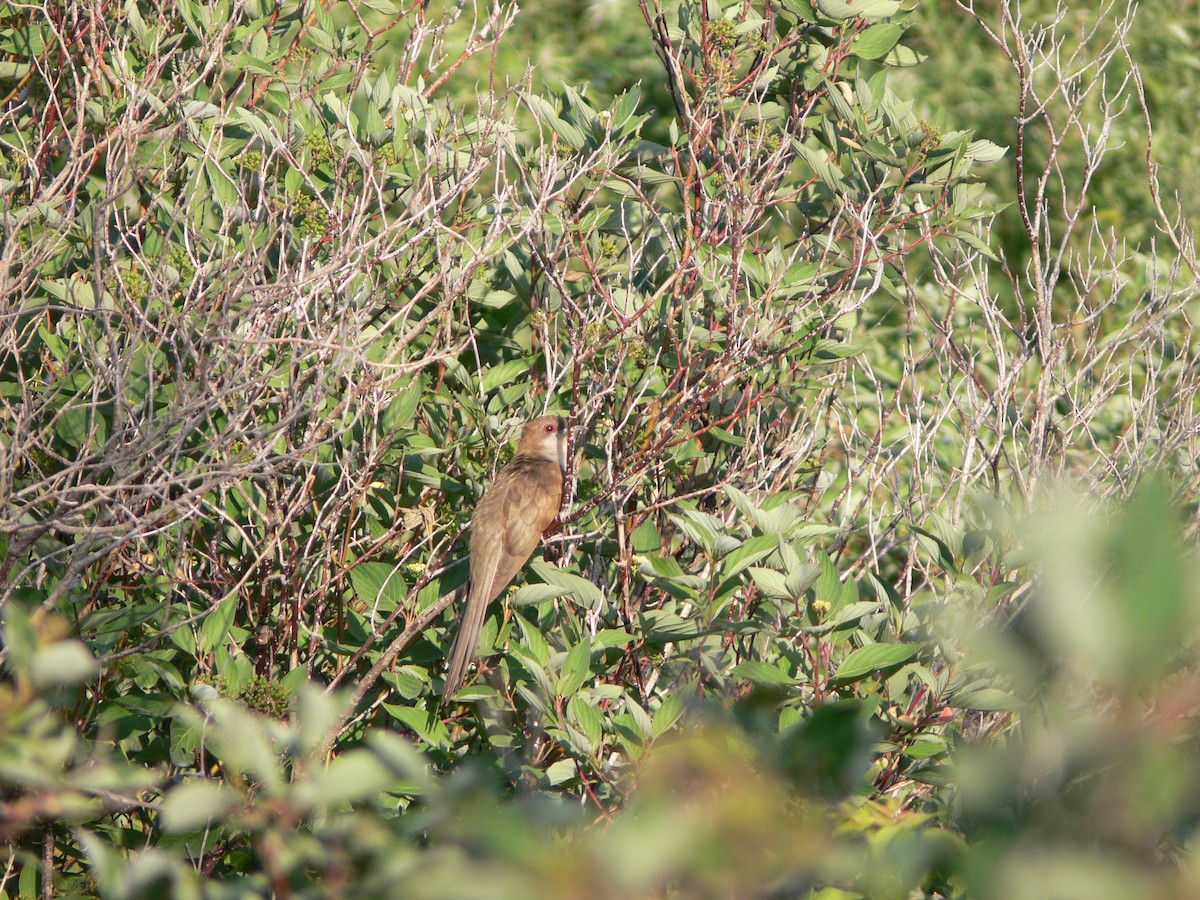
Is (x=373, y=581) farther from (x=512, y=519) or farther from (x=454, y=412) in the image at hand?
(x=454, y=412)

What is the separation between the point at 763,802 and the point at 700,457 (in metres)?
3.62

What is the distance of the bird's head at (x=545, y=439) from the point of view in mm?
5074

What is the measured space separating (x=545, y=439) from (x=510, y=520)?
0.47 m

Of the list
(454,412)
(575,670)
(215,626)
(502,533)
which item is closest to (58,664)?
(575,670)

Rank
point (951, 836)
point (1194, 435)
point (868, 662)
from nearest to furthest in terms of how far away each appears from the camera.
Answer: point (951, 836) → point (868, 662) → point (1194, 435)

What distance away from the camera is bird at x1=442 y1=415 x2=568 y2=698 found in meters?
4.56

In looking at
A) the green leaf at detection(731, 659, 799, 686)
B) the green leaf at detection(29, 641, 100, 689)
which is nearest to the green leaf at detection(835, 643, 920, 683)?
the green leaf at detection(731, 659, 799, 686)

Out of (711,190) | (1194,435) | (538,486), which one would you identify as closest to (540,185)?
(711,190)

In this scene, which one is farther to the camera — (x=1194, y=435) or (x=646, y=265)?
(x=646, y=265)

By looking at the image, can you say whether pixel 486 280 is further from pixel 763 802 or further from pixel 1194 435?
pixel 763 802

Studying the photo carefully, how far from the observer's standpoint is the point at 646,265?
554cm

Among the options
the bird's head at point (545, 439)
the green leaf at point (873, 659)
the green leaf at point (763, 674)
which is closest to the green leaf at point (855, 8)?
the bird's head at point (545, 439)

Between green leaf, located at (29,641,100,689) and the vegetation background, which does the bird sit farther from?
green leaf, located at (29,641,100,689)

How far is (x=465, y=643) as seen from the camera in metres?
4.47
